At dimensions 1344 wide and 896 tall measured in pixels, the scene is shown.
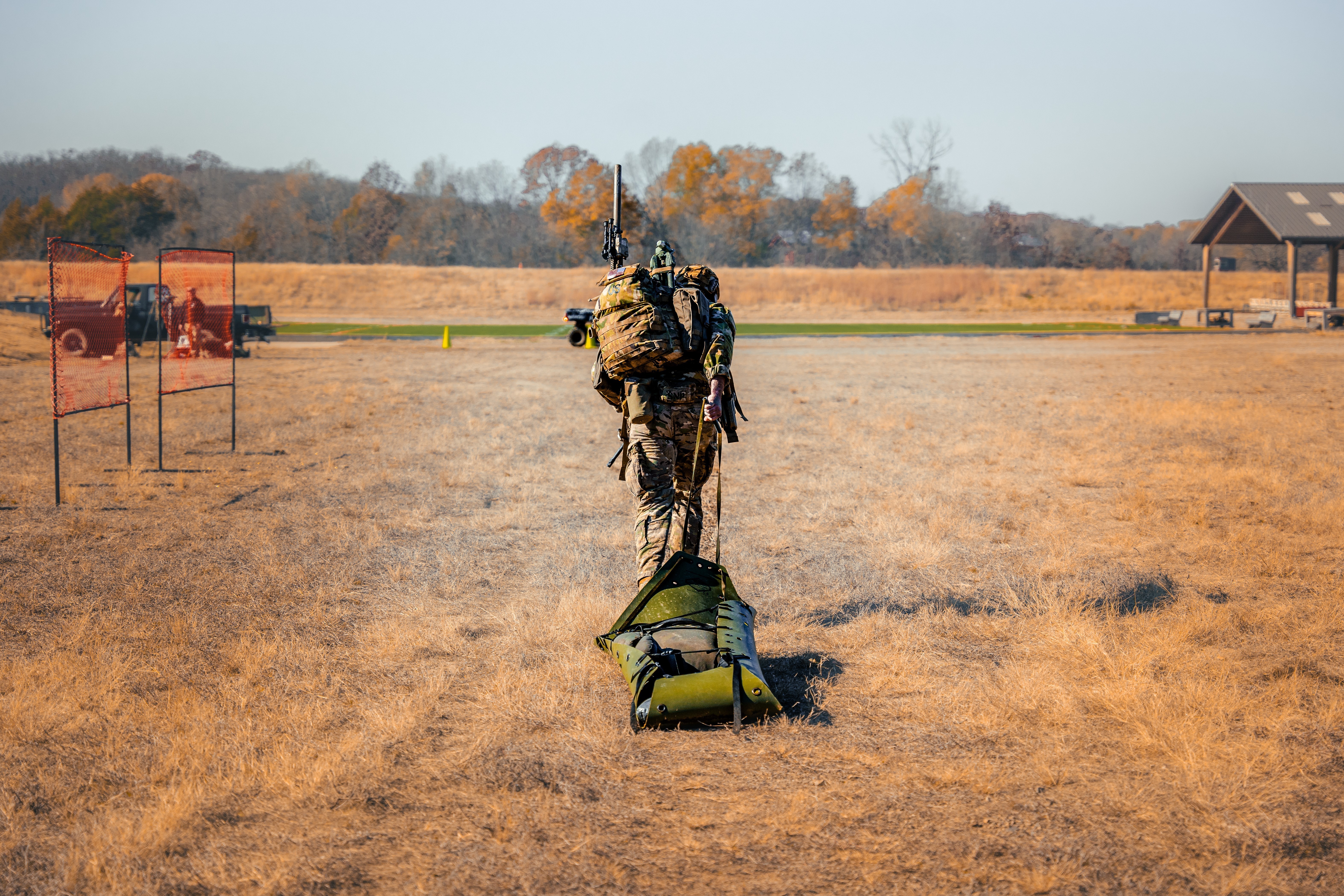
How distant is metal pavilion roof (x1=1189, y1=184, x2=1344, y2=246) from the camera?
122ft

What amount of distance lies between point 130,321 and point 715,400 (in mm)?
26792

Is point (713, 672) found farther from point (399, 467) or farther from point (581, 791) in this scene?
point (399, 467)

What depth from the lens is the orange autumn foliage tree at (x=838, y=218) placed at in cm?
9325

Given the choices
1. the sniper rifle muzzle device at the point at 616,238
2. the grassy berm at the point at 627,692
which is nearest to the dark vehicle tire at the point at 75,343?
the grassy berm at the point at 627,692

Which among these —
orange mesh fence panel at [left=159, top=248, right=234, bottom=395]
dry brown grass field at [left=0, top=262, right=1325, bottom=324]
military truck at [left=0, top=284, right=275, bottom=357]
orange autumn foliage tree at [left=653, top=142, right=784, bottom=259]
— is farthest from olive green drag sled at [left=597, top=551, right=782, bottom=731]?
orange autumn foliage tree at [left=653, top=142, right=784, bottom=259]

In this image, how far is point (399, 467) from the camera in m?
12.0

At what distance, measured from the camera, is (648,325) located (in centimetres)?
559

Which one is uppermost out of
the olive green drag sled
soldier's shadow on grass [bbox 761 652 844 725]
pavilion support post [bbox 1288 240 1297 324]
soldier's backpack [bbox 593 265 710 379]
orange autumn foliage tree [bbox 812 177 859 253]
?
orange autumn foliage tree [bbox 812 177 859 253]

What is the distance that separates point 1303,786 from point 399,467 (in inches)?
399

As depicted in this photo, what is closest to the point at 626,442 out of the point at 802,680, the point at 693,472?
the point at 693,472

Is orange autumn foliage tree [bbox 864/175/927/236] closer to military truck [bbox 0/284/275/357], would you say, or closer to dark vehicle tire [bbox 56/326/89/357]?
military truck [bbox 0/284/275/357]

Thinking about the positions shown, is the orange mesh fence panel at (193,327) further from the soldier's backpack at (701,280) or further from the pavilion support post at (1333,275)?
the pavilion support post at (1333,275)

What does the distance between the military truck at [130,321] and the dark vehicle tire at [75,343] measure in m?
0.02

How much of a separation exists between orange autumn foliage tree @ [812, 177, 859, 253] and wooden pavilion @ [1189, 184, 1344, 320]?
5197 cm
